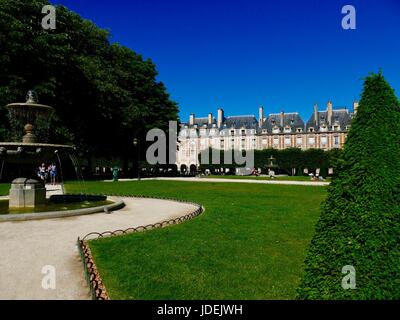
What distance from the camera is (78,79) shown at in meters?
33.6

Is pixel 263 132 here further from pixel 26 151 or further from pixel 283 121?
pixel 26 151

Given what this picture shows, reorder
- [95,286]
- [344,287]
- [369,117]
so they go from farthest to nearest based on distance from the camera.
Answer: [95,286], [369,117], [344,287]

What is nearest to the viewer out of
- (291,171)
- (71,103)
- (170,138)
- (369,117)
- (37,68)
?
(369,117)

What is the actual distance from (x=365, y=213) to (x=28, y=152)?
13.1 metres

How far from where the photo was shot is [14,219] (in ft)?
38.5

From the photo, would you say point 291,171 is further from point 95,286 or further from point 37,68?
point 95,286

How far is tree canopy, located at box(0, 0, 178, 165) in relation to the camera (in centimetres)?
2831

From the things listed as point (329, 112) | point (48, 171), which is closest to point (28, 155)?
point (48, 171)

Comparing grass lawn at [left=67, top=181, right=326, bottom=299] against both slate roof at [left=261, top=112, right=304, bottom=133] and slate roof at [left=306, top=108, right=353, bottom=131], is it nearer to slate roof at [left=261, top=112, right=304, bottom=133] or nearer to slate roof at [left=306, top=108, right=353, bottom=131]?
slate roof at [left=306, top=108, right=353, bottom=131]

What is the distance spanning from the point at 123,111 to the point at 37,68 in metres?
11.0

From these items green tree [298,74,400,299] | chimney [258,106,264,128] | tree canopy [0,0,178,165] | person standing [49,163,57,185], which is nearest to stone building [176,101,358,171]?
chimney [258,106,264,128]

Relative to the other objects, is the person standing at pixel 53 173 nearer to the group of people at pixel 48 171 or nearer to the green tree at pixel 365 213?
the group of people at pixel 48 171

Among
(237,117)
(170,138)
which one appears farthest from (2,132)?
(237,117)

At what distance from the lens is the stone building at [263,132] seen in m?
80.6
